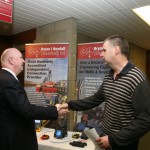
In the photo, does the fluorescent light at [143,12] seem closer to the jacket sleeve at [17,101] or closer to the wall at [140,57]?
the jacket sleeve at [17,101]

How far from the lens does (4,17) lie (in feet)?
7.80

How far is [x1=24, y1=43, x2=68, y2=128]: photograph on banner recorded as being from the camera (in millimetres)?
3666

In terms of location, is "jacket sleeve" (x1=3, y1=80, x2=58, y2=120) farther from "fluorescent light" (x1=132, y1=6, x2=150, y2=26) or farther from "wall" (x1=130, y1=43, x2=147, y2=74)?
"wall" (x1=130, y1=43, x2=147, y2=74)

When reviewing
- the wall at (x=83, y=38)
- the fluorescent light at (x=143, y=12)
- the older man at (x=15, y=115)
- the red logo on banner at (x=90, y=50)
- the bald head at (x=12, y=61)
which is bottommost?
the older man at (x=15, y=115)

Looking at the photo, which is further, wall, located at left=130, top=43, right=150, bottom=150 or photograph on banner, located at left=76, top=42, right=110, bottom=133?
wall, located at left=130, top=43, right=150, bottom=150

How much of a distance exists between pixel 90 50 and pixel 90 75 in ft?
1.31

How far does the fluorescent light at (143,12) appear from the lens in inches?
133

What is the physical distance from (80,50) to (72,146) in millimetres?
1819

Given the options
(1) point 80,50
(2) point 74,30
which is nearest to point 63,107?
(1) point 80,50

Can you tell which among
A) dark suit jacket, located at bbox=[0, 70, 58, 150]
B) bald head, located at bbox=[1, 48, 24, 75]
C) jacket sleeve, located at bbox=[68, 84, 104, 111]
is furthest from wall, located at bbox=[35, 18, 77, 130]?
dark suit jacket, located at bbox=[0, 70, 58, 150]

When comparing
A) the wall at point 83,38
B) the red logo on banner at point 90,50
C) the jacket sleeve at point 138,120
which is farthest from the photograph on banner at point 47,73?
the jacket sleeve at point 138,120

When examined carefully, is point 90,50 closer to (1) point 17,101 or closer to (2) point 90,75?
(2) point 90,75

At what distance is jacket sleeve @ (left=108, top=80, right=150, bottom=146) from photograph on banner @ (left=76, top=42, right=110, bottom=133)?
1.65 meters

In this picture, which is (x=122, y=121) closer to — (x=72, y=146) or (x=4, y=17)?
(x=72, y=146)
